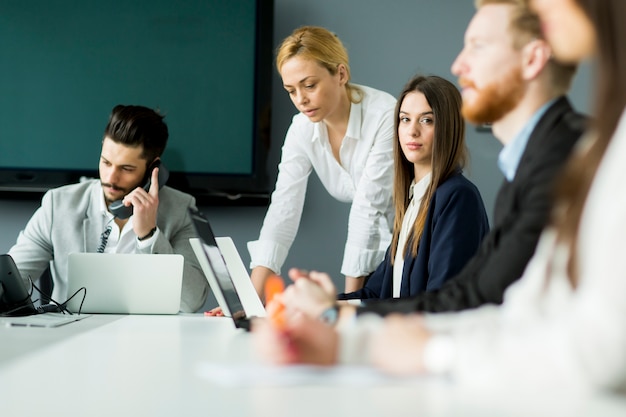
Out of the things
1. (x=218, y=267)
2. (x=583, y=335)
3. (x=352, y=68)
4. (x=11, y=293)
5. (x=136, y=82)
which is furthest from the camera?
(x=352, y=68)

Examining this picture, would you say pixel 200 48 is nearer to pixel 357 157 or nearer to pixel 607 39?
pixel 357 157

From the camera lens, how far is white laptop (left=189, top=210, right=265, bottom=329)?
1.94 m

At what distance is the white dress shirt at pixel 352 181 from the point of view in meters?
3.24

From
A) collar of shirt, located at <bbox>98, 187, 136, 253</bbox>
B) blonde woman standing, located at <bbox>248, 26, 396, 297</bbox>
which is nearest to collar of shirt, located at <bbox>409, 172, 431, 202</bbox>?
blonde woman standing, located at <bbox>248, 26, 396, 297</bbox>

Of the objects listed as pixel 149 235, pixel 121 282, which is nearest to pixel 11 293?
pixel 121 282

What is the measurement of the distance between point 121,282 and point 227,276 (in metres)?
0.65

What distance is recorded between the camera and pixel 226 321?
2.26 meters

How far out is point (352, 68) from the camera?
4.17m

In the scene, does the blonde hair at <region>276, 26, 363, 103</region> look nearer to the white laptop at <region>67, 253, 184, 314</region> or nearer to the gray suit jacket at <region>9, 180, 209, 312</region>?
the gray suit jacket at <region>9, 180, 209, 312</region>

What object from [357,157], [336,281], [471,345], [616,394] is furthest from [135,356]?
[336,281]

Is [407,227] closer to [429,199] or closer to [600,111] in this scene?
[429,199]

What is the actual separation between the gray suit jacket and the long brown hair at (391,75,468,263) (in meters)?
0.79

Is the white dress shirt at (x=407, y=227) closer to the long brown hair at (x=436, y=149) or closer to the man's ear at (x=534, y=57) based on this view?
the long brown hair at (x=436, y=149)

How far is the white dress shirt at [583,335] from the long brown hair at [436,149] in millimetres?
1731
